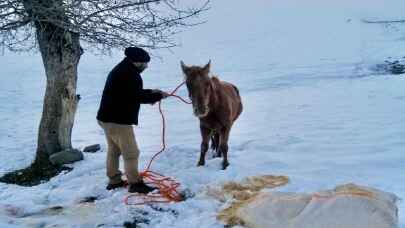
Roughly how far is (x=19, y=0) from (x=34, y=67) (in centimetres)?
2291

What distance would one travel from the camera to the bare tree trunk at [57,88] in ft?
28.8

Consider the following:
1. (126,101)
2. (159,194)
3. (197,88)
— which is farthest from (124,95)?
(159,194)

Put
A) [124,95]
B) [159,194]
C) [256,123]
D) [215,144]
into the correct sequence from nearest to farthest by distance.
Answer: [124,95]
[159,194]
[215,144]
[256,123]

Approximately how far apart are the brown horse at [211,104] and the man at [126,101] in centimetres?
52

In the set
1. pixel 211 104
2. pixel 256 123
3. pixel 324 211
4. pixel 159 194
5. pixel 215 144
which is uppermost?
pixel 211 104

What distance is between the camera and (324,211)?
17.8ft

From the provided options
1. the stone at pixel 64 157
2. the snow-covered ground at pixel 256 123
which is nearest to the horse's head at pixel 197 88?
the snow-covered ground at pixel 256 123

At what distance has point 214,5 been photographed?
45125 millimetres

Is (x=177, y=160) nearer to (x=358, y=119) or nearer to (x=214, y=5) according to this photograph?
(x=358, y=119)

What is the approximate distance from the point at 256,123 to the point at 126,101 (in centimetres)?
702

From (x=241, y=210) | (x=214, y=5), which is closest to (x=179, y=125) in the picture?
(x=241, y=210)

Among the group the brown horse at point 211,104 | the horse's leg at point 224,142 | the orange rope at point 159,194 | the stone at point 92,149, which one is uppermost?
the brown horse at point 211,104

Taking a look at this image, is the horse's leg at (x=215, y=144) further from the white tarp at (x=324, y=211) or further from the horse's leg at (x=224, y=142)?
the white tarp at (x=324, y=211)

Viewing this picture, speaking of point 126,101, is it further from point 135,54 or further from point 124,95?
point 135,54
